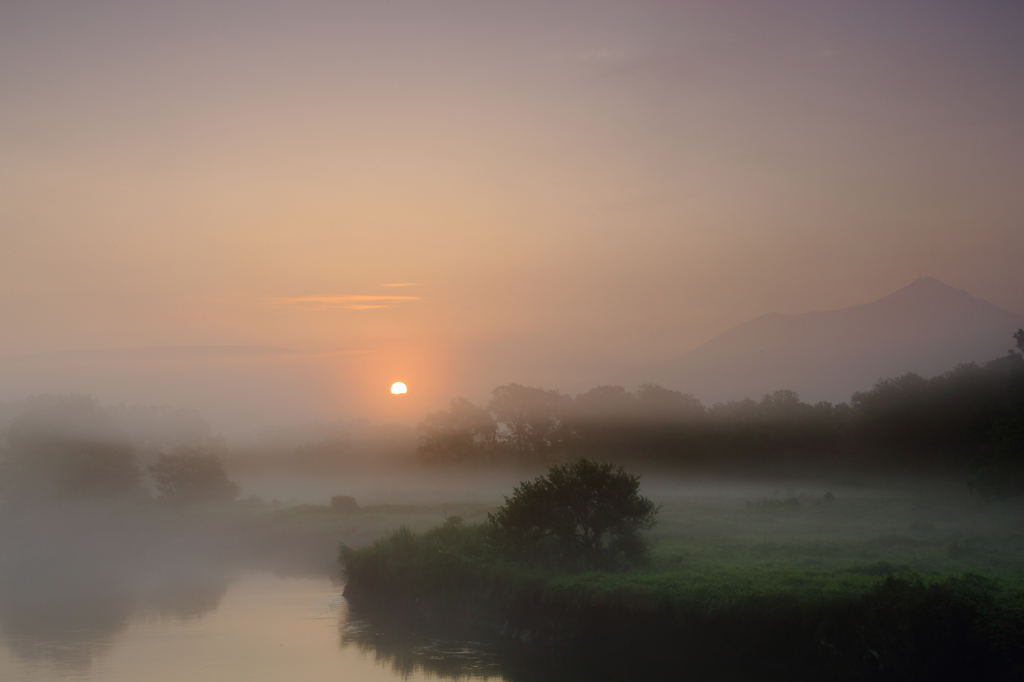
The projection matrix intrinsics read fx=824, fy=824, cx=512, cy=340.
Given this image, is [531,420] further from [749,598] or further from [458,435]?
[749,598]

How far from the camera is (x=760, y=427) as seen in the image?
8875cm

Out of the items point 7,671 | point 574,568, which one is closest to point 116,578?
point 7,671

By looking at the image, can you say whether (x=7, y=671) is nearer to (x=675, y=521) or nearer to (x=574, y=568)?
(x=574, y=568)

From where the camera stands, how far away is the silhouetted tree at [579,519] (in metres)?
39.1

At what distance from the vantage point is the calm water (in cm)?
3334

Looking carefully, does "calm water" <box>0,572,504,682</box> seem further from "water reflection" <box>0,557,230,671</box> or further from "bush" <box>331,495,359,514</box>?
"bush" <box>331,495,359,514</box>

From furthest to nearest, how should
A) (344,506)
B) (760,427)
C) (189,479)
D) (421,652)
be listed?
(189,479)
(760,427)
(344,506)
(421,652)

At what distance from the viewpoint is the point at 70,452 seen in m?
104

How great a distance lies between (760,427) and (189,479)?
7189 centimetres

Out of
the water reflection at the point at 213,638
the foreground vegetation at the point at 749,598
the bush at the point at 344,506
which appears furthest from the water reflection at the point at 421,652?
the bush at the point at 344,506

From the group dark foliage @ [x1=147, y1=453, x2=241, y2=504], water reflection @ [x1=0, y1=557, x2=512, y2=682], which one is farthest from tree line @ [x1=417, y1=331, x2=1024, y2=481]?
water reflection @ [x1=0, y1=557, x2=512, y2=682]

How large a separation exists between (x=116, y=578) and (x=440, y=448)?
47.5 metres

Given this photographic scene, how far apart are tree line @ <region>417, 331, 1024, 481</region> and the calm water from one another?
35.0 m

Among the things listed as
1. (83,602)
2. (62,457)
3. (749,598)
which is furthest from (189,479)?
(749,598)
